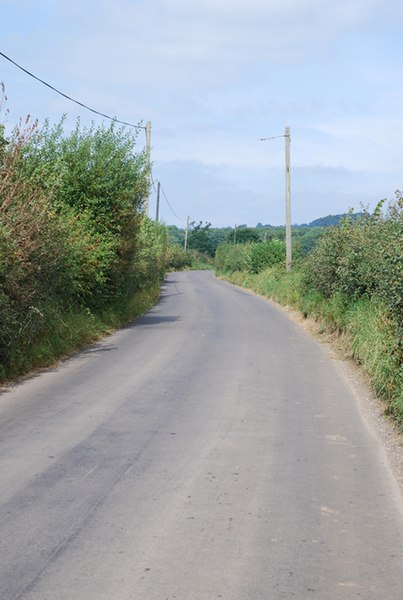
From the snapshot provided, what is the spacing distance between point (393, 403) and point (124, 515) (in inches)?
202

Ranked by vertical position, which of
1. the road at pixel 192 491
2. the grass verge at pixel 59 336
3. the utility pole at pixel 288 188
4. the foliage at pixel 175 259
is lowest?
the road at pixel 192 491

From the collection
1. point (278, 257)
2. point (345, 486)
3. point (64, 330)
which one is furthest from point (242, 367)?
point (278, 257)

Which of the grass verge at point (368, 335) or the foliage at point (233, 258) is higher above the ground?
the foliage at point (233, 258)

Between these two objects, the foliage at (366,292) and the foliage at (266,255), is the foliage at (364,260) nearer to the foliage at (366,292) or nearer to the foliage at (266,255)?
the foliage at (366,292)

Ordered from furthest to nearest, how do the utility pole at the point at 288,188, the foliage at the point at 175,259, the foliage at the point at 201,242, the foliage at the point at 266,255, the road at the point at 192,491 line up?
1. the foliage at the point at 201,242
2. the foliage at the point at 175,259
3. the foliage at the point at 266,255
4. the utility pole at the point at 288,188
5. the road at the point at 192,491

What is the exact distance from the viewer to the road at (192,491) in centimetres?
527

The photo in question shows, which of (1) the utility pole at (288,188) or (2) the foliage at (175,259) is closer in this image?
(1) the utility pole at (288,188)

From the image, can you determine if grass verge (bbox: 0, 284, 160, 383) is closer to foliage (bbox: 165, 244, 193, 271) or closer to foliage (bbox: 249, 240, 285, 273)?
foliage (bbox: 249, 240, 285, 273)

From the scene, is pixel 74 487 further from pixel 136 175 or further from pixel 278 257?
pixel 278 257

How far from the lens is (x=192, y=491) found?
7.18 m

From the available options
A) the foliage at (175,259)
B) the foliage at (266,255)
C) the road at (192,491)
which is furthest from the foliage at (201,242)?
the road at (192,491)

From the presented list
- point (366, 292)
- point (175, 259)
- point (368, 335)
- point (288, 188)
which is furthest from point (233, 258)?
point (368, 335)

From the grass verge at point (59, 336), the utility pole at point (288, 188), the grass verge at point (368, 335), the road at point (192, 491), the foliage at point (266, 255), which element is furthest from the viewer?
the foliage at point (266, 255)

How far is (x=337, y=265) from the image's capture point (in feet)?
71.5
